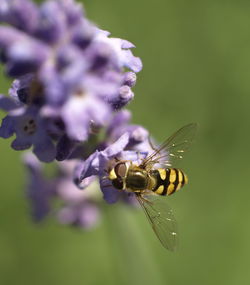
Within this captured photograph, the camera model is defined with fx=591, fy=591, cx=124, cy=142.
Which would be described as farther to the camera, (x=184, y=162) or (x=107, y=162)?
(x=184, y=162)

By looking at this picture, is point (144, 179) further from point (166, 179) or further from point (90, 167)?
point (90, 167)

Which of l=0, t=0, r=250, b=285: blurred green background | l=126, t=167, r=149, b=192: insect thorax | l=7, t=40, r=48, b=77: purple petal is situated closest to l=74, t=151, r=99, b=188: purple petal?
l=126, t=167, r=149, b=192: insect thorax

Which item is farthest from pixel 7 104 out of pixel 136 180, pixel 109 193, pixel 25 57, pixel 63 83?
pixel 136 180

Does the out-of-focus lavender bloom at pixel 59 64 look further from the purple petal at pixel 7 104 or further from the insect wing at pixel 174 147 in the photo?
the insect wing at pixel 174 147

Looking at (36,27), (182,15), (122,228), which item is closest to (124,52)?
(36,27)

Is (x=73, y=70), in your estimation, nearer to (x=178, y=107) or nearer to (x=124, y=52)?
(x=124, y=52)
